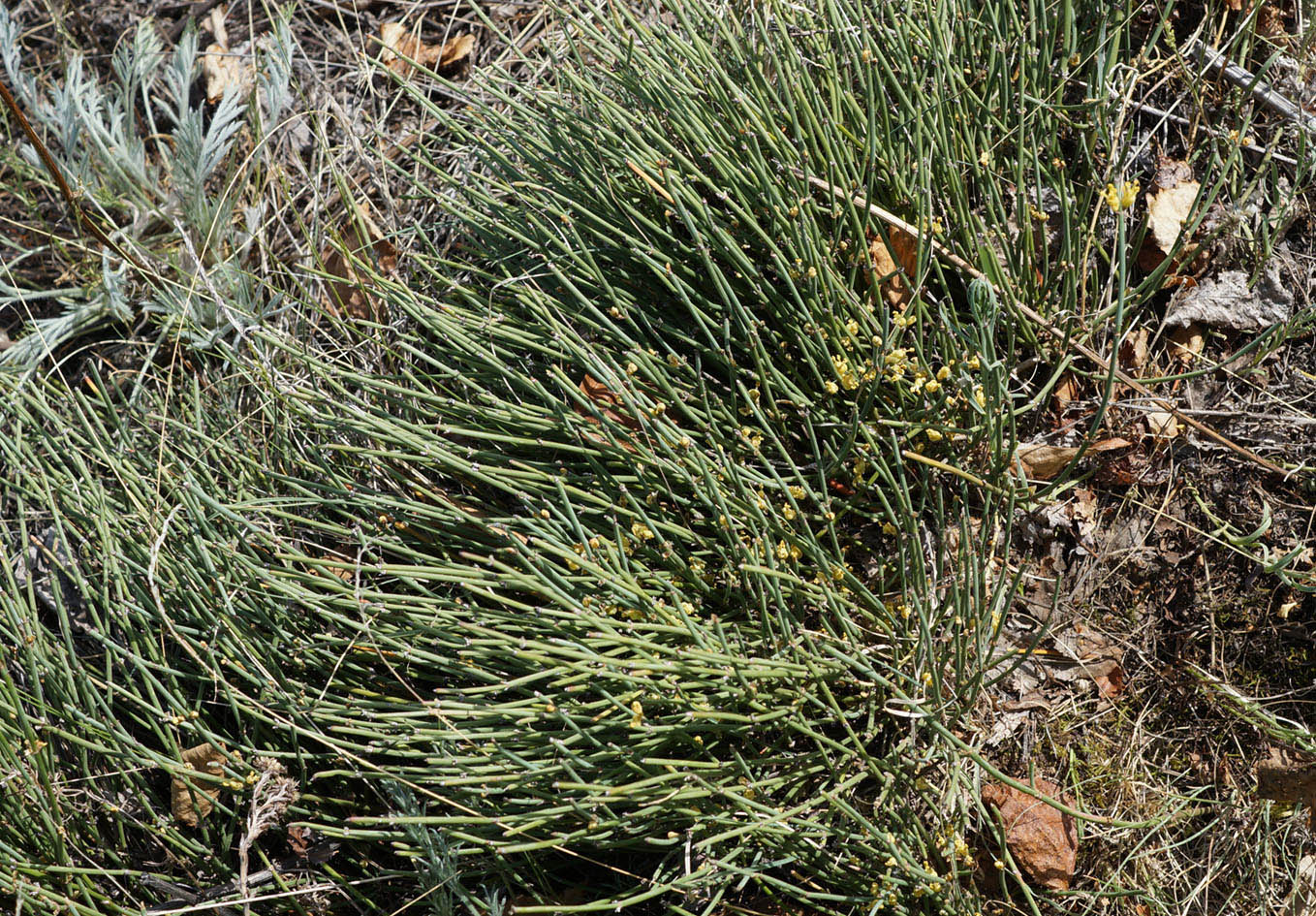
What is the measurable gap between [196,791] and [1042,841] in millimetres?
1502

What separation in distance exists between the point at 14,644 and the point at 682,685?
1.53 m

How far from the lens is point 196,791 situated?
1735mm

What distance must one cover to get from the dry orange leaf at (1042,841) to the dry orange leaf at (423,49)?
2.28m

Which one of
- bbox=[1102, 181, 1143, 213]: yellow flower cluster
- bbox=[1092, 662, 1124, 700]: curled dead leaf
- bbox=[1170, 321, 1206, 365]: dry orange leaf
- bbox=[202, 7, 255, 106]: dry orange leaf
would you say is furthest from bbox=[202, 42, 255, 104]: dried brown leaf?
bbox=[1092, 662, 1124, 700]: curled dead leaf

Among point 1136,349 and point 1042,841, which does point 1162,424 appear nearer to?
point 1136,349

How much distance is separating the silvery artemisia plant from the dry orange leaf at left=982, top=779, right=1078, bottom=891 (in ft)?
6.55

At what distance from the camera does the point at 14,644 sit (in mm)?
2068

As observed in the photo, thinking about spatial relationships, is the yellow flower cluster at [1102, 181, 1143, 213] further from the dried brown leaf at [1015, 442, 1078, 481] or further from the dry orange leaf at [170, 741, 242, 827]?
the dry orange leaf at [170, 741, 242, 827]

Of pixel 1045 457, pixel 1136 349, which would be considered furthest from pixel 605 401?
pixel 1136 349

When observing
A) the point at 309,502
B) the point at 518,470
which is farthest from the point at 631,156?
the point at 309,502

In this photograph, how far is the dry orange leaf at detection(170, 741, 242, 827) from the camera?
1.77 meters

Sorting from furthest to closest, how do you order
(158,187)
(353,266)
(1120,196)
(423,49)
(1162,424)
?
(423,49) → (158,187) → (353,266) → (1162,424) → (1120,196)

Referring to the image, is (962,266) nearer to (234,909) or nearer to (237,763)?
(237,763)

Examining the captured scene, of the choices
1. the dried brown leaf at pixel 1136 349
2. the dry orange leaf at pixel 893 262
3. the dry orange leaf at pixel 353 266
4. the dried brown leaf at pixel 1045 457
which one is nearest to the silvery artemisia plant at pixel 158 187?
the dry orange leaf at pixel 353 266
